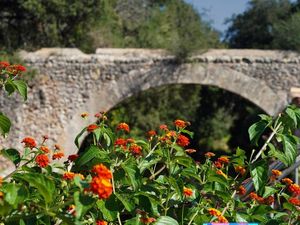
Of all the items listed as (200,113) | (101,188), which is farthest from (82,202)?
(200,113)

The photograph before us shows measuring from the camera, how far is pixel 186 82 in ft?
31.3

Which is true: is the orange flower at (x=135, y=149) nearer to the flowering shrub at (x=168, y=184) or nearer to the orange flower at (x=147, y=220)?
the flowering shrub at (x=168, y=184)

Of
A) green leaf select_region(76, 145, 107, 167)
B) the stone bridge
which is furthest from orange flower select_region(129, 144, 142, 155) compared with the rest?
the stone bridge

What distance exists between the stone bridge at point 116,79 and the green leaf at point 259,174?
7727 millimetres

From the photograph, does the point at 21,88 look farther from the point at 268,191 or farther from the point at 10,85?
the point at 268,191

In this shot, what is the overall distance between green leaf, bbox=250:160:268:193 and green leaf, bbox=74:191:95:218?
0.65 m

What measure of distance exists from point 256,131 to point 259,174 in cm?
13

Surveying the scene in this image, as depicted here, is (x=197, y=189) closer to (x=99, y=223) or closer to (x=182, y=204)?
(x=182, y=204)

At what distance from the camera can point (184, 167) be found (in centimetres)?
193

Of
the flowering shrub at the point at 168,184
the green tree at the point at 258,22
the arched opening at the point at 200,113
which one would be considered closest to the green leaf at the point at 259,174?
the flowering shrub at the point at 168,184

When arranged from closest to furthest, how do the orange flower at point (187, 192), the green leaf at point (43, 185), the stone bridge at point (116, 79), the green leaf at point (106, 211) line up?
the green leaf at point (43, 185), the green leaf at point (106, 211), the orange flower at point (187, 192), the stone bridge at point (116, 79)

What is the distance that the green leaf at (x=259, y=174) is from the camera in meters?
1.69

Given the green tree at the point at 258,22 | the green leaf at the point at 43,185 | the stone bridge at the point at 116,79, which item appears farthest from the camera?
the green tree at the point at 258,22

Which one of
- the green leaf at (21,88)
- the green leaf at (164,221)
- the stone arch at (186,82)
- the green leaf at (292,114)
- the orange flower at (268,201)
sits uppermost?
the green leaf at (292,114)
